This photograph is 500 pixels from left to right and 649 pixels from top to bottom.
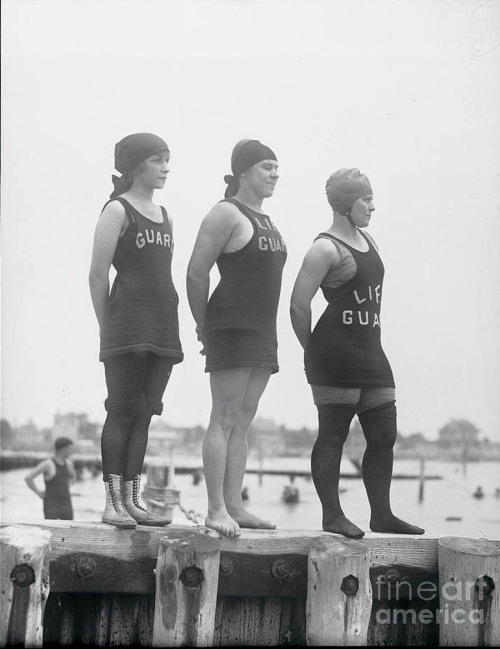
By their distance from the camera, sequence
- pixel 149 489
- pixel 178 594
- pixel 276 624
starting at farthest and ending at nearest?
1. pixel 149 489
2. pixel 276 624
3. pixel 178 594

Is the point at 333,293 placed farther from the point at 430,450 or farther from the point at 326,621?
the point at 430,450

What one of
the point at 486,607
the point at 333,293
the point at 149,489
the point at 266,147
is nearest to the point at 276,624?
the point at 486,607

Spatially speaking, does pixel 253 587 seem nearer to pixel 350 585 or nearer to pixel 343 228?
pixel 350 585

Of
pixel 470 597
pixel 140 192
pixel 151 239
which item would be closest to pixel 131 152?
pixel 140 192

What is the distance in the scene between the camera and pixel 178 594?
414cm

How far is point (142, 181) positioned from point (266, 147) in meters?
0.70

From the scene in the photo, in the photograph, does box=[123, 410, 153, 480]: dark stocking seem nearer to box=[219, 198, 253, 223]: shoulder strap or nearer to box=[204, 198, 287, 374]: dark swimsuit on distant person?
box=[204, 198, 287, 374]: dark swimsuit on distant person

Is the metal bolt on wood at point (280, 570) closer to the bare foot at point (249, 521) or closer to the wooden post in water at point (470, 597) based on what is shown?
the bare foot at point (249, 521)

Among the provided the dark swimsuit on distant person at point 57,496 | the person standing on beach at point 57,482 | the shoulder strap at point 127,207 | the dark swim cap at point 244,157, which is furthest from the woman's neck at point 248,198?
the dark swimsuit on distant person at point 57,496

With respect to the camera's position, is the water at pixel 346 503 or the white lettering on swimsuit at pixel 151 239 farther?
the water at pixel 346 503

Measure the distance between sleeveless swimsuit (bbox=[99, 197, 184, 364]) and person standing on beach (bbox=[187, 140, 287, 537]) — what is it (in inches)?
6.1

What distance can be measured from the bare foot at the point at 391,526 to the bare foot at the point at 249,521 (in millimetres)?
A: 556

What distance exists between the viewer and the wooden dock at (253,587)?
4145mm

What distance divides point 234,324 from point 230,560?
1.16m
